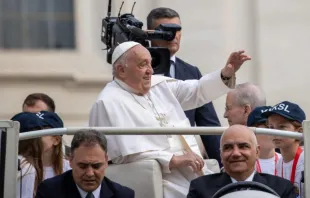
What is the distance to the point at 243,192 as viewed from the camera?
26.9 feet

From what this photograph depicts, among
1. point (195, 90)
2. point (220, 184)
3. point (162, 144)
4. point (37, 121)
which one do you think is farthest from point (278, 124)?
point (37, 121)

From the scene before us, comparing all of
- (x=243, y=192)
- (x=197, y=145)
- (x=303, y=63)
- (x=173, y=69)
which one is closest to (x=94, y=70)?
(x=303, y=63)

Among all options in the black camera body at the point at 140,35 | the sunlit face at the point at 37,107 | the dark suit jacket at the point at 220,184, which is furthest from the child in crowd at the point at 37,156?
the sunlit face at the point at 37,107

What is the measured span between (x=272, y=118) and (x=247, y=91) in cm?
88

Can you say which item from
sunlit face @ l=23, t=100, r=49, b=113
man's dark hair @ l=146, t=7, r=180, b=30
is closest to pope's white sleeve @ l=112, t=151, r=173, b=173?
man's dark hair @ l=146, t=7, r=180, b=30

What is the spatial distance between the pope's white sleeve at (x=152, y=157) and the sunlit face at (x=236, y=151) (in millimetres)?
858

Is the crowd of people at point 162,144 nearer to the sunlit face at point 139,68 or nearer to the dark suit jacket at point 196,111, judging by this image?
the sunlit face at point 139,68

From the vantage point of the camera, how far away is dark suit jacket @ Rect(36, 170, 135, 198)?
32.5ft

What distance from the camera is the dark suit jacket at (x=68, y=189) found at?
32.5 ft

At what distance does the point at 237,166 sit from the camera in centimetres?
990

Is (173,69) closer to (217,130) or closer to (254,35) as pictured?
(217,130)

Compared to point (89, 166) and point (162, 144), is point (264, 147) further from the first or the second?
point (89, 166)

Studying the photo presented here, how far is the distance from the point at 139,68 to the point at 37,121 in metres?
0.70

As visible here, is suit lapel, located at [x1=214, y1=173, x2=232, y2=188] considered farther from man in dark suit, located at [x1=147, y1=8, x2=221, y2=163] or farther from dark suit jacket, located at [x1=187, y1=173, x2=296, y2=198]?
man in dark suit, located at [x1=147, y1=8, x2=221, y2=163]
